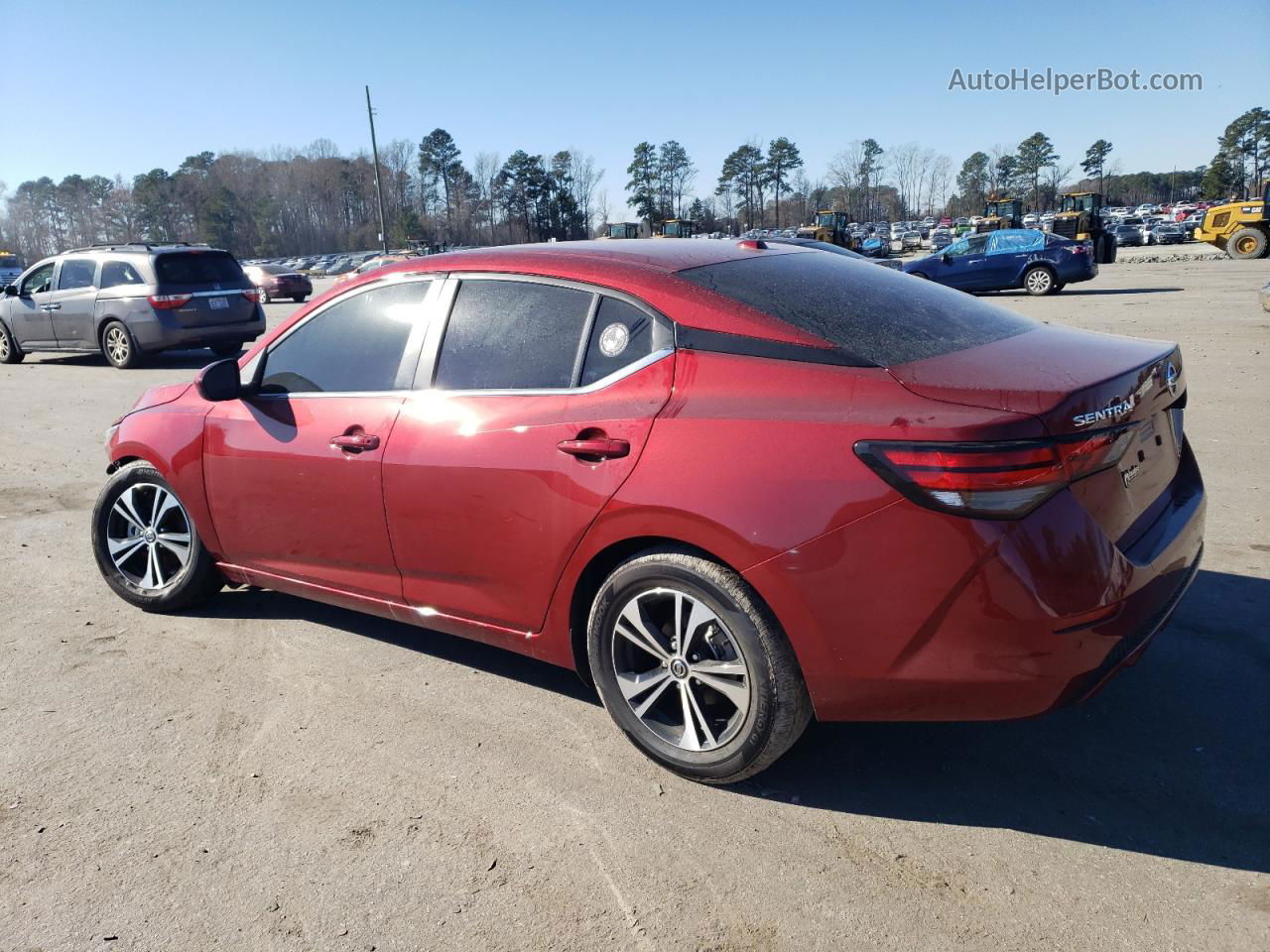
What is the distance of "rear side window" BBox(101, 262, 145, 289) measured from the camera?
1412cm

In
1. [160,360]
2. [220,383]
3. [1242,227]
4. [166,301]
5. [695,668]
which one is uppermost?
[1242,227]

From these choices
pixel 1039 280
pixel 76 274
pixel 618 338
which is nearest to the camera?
pixel 618 338

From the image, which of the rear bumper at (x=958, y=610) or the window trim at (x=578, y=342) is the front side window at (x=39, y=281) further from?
the rear bumper at (x=958, y=610)

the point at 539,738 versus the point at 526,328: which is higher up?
the point at 526,328

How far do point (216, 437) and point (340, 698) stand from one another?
1307 millimetres

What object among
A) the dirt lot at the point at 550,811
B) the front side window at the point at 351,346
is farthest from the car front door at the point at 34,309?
the front side window at the point at 351,346

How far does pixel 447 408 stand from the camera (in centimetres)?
344

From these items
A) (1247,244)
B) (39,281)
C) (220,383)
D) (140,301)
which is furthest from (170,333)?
(1247,244)

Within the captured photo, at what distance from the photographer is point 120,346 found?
1443 cm

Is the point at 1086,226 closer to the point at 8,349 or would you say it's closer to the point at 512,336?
A: the point at 8,349

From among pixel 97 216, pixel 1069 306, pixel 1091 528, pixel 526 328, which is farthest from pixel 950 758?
pixel 97 216

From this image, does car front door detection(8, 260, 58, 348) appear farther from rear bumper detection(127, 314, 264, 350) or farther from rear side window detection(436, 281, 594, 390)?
rear side window detection(436, 281, 594, 390)

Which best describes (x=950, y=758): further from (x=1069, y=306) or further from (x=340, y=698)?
(x=1069, y=306)

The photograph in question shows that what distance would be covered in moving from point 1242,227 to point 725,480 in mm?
37077
